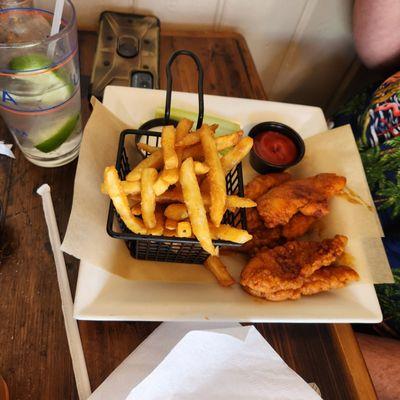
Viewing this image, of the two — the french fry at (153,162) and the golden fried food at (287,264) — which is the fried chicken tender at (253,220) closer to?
the golden fried food at (287,264)

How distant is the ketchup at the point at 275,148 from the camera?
4.34 ft

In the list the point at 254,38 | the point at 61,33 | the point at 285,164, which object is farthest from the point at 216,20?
the point at 61,33

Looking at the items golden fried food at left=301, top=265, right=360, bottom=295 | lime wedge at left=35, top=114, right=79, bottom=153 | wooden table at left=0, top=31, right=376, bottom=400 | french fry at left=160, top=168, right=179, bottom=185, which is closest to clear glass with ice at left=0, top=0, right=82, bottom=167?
lime wedge at left=35, top=114, right=79, bottom=153

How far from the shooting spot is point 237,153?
97 centimetres

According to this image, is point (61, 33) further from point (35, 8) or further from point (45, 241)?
point (45, 241)

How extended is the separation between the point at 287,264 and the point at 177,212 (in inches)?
15.5

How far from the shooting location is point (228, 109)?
137 centimetres

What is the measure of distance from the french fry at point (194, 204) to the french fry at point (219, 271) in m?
0.23

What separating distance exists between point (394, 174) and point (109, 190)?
1.12 meters

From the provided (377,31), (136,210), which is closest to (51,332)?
(136,210)

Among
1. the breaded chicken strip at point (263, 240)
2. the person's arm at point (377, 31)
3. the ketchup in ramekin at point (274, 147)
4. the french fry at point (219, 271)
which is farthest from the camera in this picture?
the person's arm at point (377, 31)

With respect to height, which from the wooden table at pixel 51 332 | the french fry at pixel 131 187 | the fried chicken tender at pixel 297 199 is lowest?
the wooden table at pixel 51 332

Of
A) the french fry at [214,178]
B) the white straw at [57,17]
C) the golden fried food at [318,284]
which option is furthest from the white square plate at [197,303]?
the white straw at [57,17]

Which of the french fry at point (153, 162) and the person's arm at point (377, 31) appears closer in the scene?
the french fry at point (153, 162)
